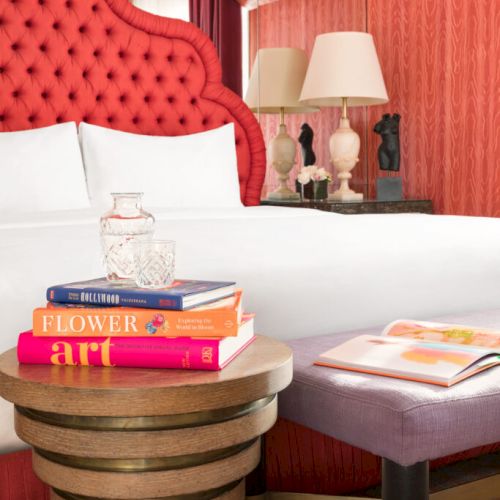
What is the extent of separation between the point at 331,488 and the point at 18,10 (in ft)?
8.59

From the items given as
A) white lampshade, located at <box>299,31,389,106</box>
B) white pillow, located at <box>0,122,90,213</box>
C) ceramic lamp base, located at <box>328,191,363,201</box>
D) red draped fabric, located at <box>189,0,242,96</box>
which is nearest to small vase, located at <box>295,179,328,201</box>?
ceramic lamp base, located at <box>328,191,363,201</box>

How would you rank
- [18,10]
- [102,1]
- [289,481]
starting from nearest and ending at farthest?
[289,481] → [18,10] → [102,1]

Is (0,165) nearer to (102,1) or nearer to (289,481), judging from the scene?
(102,1)

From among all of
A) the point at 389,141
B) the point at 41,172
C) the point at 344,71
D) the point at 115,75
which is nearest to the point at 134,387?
the point at 41,172

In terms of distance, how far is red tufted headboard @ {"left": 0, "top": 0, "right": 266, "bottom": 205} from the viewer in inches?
136

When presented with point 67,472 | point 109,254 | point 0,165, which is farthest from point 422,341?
point 0,165

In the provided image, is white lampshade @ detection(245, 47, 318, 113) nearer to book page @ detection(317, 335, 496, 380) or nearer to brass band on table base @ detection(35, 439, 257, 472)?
book page @ detection(317, 335, 496, 380)

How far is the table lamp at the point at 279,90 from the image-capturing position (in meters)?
4.41

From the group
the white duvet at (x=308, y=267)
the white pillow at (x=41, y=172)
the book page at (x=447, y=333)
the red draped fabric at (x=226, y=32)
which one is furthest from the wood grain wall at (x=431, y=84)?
the book page at (x=447, y=333)

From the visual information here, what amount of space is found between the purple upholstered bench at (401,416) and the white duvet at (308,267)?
34 cm

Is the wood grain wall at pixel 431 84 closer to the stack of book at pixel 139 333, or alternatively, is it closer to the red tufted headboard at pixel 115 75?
the red tufted headboard at pixel 115 75

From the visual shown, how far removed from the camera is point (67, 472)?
108 centimetres

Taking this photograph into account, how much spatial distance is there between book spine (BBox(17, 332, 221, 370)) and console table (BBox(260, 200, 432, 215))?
9.48 ft

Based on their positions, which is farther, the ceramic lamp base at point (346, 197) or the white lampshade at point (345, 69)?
the ceramic lamp base at point (346, 197)
